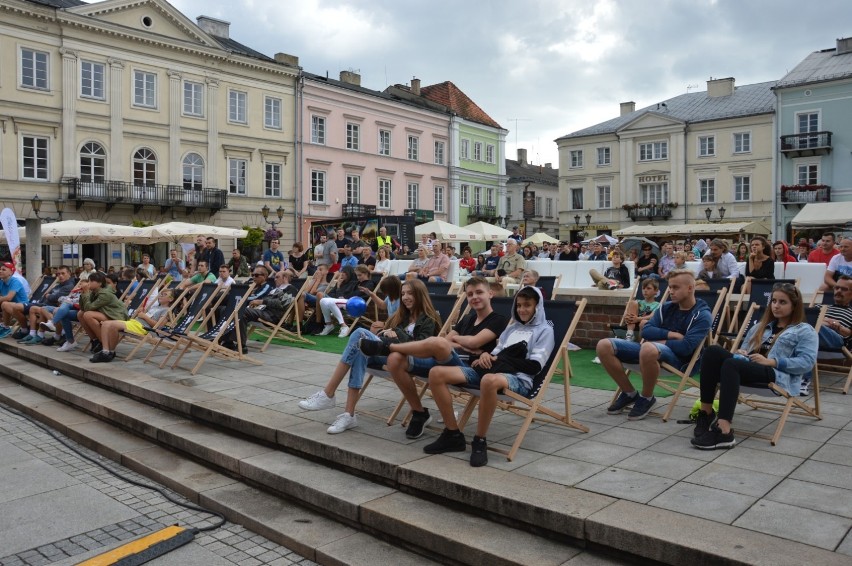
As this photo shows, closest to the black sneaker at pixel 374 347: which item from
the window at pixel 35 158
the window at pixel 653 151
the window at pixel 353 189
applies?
the window at pixel 35 158

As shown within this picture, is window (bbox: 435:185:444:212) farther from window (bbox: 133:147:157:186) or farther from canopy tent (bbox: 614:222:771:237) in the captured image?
window (bbox: 133:147:157:186)

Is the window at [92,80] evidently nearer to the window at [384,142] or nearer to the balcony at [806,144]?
the window at [384,142]

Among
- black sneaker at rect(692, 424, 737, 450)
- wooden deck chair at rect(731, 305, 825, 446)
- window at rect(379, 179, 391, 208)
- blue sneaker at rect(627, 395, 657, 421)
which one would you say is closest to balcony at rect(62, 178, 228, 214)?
window at rect(379, 179, 391, 208)

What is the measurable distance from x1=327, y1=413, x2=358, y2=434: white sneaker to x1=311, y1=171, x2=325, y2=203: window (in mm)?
34967

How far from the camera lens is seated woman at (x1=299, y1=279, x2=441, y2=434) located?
5.79 m

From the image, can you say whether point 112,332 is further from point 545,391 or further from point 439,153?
point 439,153

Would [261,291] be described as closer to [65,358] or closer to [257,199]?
[65,358]

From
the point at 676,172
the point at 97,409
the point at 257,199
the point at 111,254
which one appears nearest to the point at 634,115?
the point at 676,172

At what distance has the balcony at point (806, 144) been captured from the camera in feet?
134

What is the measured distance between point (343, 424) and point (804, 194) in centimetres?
4346

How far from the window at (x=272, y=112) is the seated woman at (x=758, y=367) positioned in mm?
34956

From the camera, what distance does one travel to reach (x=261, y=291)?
11297 mm

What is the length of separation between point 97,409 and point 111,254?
2633 centimetres

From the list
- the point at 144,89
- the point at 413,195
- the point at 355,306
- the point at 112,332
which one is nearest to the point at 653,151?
the point at 413,195
